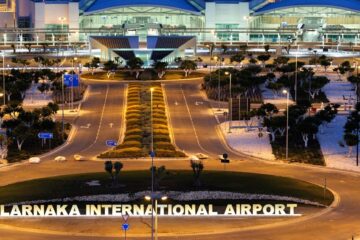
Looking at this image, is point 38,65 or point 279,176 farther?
point 38,65

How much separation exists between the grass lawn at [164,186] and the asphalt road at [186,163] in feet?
10.4

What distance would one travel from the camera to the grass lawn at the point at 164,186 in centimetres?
7244

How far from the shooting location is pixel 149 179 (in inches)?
3031

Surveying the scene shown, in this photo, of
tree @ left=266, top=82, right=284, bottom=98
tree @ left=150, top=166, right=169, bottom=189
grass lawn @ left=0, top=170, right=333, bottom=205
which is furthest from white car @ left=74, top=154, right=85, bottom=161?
tree @ left=266, top=82, right=284, bottom=98

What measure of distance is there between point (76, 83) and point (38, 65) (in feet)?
133

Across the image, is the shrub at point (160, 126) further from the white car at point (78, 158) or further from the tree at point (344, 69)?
the tree at point (344, 69)

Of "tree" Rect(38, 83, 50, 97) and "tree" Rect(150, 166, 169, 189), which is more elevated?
"tree" Rect(38, 83, 50, 97)

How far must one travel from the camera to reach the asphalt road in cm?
6375

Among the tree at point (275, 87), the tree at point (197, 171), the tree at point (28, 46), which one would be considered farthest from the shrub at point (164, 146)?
the tree at point (28, 46)

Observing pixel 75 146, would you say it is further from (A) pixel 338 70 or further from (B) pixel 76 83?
(A) pixel 338 70

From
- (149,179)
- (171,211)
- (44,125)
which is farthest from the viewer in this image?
(44,125)

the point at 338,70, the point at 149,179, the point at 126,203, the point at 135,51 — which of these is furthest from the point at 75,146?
the point at 135,51

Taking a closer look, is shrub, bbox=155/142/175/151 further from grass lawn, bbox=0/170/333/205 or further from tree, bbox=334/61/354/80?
tree, bbox=334/61/354/80

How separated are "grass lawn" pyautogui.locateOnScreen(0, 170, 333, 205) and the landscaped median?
11339 millimetres
